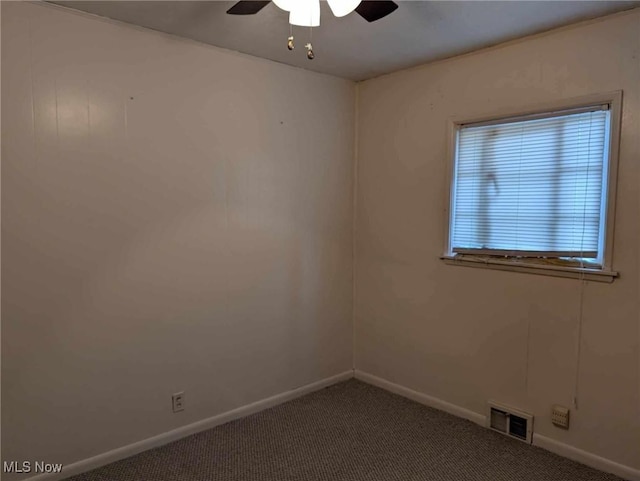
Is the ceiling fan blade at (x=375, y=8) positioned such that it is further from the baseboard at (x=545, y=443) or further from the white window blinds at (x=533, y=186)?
the baseboard at (x=545, y=443)

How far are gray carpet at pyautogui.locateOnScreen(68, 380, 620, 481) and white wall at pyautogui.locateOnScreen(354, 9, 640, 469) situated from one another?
0.23 meters

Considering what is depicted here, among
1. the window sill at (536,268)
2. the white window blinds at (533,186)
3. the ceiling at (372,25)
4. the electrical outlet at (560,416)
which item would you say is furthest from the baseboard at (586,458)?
the ceiling at (372,25)

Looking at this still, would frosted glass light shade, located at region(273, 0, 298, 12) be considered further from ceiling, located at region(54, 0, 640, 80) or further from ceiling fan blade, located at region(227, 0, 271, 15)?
ceiling, located at region(54, 0, 640, 80)

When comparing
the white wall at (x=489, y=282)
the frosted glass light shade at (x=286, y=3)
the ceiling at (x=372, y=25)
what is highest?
the ceiling at (x=372, y=25)

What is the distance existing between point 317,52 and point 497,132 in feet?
4.12

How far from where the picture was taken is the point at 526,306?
271 centimetres

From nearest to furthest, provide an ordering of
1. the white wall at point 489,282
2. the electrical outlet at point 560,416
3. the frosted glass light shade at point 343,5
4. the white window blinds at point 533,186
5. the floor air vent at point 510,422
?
the frosted glass light shade at point 343,5, the white wall at point 489,282, the white window blinds at point 533,186, the electrical outlet at point 560,416, the floor air vent at point 510,422

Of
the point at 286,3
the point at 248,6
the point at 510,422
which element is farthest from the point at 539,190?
the point at 248,6

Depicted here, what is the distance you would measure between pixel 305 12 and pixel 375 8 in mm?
303

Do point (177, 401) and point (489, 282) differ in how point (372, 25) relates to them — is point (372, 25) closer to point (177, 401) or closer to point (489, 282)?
point (489, 282)

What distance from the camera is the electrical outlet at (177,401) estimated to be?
2.76 meters

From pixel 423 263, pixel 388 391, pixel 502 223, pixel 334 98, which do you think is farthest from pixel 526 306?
pixel 334 98

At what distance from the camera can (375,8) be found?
6.29 feet

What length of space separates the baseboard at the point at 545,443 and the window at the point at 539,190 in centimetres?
100
